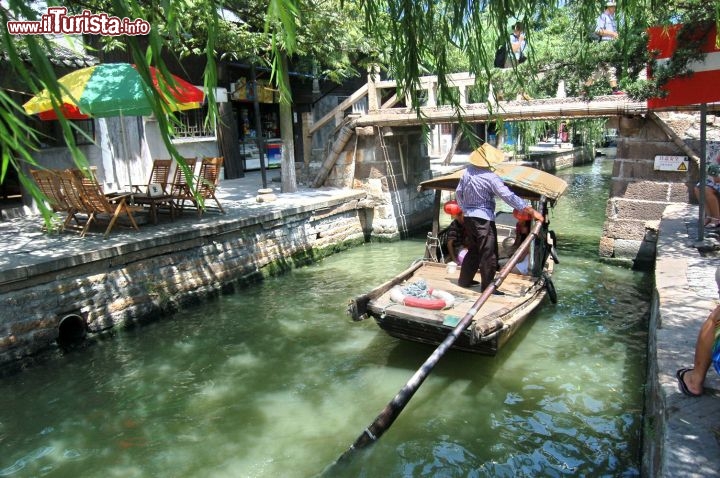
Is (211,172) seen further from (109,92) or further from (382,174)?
(382,174)

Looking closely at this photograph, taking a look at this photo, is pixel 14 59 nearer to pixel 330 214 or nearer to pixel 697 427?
pixel 697 427

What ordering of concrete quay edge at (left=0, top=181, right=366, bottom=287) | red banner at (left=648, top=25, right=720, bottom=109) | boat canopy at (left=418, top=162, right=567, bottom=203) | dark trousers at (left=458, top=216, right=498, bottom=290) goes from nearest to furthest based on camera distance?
1. dark trousers at (left=458, top=216, right=498, bottom=290)
2. red banner at (left=648, top=25, right=720, bottom=109)
3. concrete quay edge at (left=0, top=181, right=366, bottom=287)
4. boat canopy at (left=418, top=162, right=567, bottom=203)

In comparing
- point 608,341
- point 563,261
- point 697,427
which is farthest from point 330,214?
point 697,427

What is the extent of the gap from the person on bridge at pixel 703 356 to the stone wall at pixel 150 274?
20.1 ft

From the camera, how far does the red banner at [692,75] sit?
5.91 metres

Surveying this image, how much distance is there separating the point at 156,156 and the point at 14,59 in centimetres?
1171

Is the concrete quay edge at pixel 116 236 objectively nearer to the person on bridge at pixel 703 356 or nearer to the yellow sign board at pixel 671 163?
the yellow sign board at pixel 671 163

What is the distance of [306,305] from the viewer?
7.89 metres

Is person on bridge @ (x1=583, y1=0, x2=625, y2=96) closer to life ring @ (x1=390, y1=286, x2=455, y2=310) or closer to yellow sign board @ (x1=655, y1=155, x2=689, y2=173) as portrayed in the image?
yellow sign board @ (x1=655, y1=155, x2=689, y2=173)

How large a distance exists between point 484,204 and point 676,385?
277 cm

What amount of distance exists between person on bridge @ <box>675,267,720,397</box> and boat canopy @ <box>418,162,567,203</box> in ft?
12.6

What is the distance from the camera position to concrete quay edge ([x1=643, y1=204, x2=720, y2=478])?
2.69 meters

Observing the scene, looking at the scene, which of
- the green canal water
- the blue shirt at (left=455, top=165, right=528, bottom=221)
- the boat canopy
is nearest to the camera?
the green canal water

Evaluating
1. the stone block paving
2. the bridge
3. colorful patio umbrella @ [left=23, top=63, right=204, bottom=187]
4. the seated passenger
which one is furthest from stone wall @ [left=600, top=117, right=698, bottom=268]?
colorful patio umbrella @ [left=23, top=63, right=204, bottom=187]
